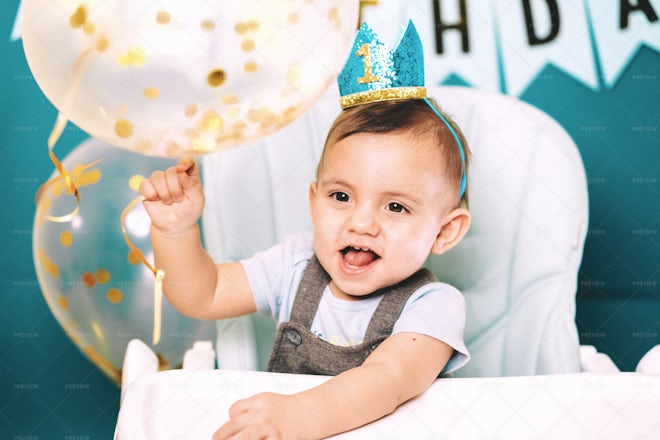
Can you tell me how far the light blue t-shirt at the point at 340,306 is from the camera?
0.85m

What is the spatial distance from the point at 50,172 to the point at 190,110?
97cm

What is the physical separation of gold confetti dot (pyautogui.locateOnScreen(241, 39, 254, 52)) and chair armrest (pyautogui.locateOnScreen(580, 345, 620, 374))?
63 centimetres

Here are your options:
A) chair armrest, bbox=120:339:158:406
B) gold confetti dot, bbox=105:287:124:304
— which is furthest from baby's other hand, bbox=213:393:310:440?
gold confetti dot, bbox=105:287:124:304

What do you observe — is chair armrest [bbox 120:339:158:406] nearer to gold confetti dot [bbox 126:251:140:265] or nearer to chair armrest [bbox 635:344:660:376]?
gold confetti dot [bbox 126:251:140:265]

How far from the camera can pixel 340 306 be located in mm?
958

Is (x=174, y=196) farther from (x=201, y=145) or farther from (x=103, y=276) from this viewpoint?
(x=103, y=276)

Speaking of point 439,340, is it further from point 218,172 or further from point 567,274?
point 218,172

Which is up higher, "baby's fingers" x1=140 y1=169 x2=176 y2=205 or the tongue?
"baby's fingers" x1=140 y1=169 x2=176 y2=205

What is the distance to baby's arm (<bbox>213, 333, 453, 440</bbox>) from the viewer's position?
0.63m

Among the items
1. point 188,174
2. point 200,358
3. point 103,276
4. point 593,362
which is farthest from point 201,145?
point 593,362

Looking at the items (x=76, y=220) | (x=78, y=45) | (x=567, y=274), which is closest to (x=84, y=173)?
(x=76, y=220)

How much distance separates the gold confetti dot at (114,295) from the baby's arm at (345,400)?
0.48m

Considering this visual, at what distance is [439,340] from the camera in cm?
84

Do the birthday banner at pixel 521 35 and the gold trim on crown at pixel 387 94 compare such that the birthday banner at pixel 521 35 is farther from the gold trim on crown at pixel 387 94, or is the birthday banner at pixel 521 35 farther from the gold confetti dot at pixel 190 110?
the gold confetti dot at pixel 190 110
